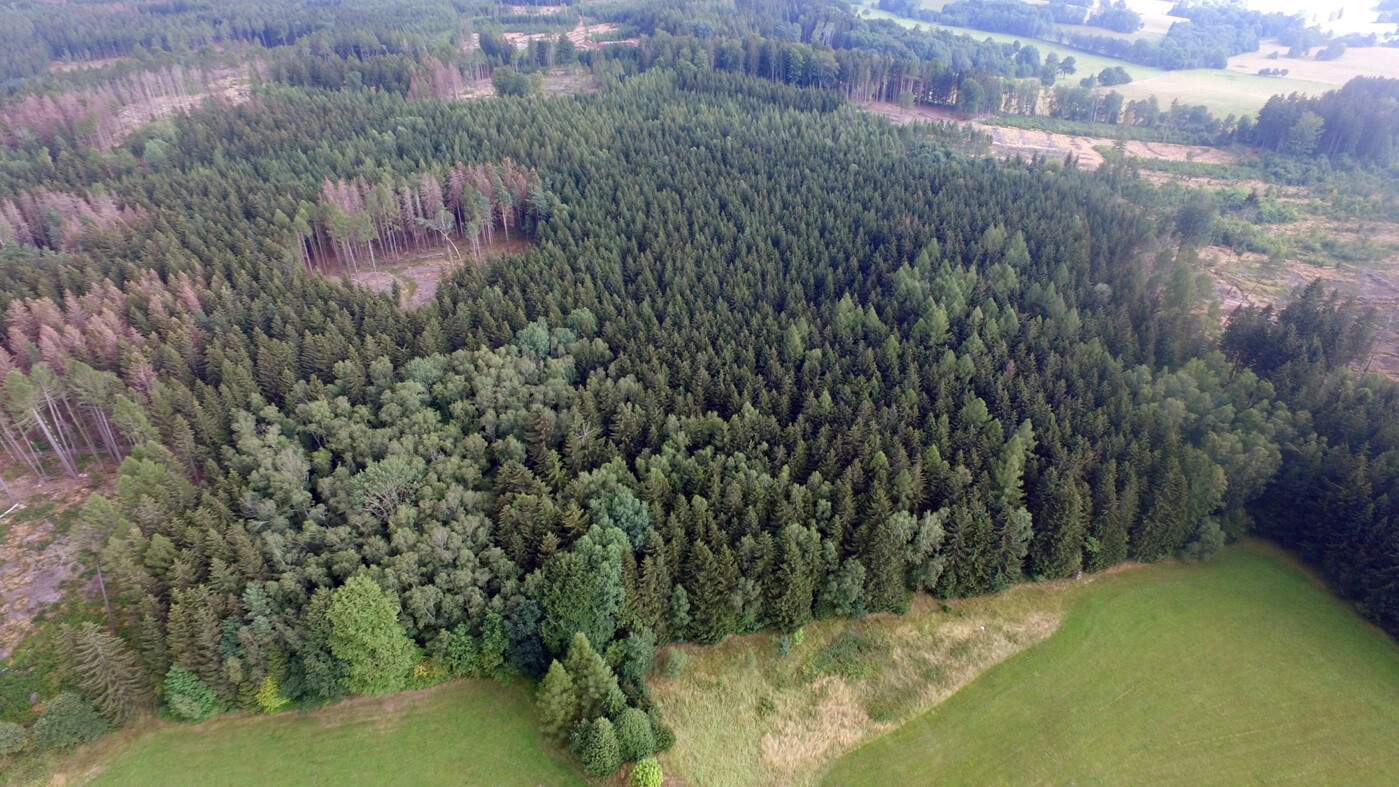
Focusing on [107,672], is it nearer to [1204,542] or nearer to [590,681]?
[590,681]

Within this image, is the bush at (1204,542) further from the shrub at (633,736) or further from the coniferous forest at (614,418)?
the shrub at (633,736)

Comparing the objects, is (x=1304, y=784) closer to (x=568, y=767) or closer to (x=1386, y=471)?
(x=1386, y=471)

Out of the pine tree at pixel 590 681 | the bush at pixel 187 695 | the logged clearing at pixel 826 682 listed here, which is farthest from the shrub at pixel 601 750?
the bush at pixel 187 695

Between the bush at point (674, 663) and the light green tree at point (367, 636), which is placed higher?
the light green tree at point (367, 636)

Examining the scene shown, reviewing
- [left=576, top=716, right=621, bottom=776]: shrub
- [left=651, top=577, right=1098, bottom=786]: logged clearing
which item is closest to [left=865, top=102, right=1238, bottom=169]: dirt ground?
[left=651, top=577, right=1098, bottom=786]: logged clearing

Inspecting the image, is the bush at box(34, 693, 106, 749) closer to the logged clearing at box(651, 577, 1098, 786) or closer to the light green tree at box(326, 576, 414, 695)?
the light green tree at box(326, 576, 414, 695)

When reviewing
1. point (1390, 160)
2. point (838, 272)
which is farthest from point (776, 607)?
point (1390, 160)

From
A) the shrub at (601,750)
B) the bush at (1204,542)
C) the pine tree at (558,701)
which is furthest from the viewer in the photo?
the bush at (1204,542)
